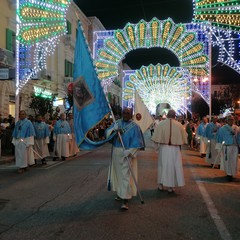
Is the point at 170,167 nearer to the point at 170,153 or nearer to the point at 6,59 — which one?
the point at 170,153

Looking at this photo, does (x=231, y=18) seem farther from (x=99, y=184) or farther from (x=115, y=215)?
(x=115, y=215)

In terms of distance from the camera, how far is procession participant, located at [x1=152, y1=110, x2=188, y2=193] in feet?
27.6

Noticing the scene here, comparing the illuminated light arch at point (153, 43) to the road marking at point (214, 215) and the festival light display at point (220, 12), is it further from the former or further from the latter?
the road marking at point (214, 215)

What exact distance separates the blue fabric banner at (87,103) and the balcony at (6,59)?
1551cm

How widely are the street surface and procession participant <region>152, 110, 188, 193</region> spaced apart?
25 centimetres

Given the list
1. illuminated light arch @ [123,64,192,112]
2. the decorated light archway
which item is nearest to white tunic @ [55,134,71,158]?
the decorated light archway

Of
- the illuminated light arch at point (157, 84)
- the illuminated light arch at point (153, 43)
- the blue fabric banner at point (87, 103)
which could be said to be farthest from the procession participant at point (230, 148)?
the illuminated light arch at point (157, 84)

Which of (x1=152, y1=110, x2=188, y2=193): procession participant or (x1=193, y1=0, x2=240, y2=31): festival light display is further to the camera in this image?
(x1=193, y1=0, x2=240, y2=31): festival light display

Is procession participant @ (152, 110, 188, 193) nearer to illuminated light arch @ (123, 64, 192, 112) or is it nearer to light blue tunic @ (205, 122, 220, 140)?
light blue tunic @ (205, 122, 220, 140)

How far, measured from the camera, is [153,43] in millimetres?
22188

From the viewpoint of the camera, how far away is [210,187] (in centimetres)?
927

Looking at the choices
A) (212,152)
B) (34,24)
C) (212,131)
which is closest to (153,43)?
(34,24)

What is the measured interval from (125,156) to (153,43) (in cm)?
1589

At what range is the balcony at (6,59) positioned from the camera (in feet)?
71.8
